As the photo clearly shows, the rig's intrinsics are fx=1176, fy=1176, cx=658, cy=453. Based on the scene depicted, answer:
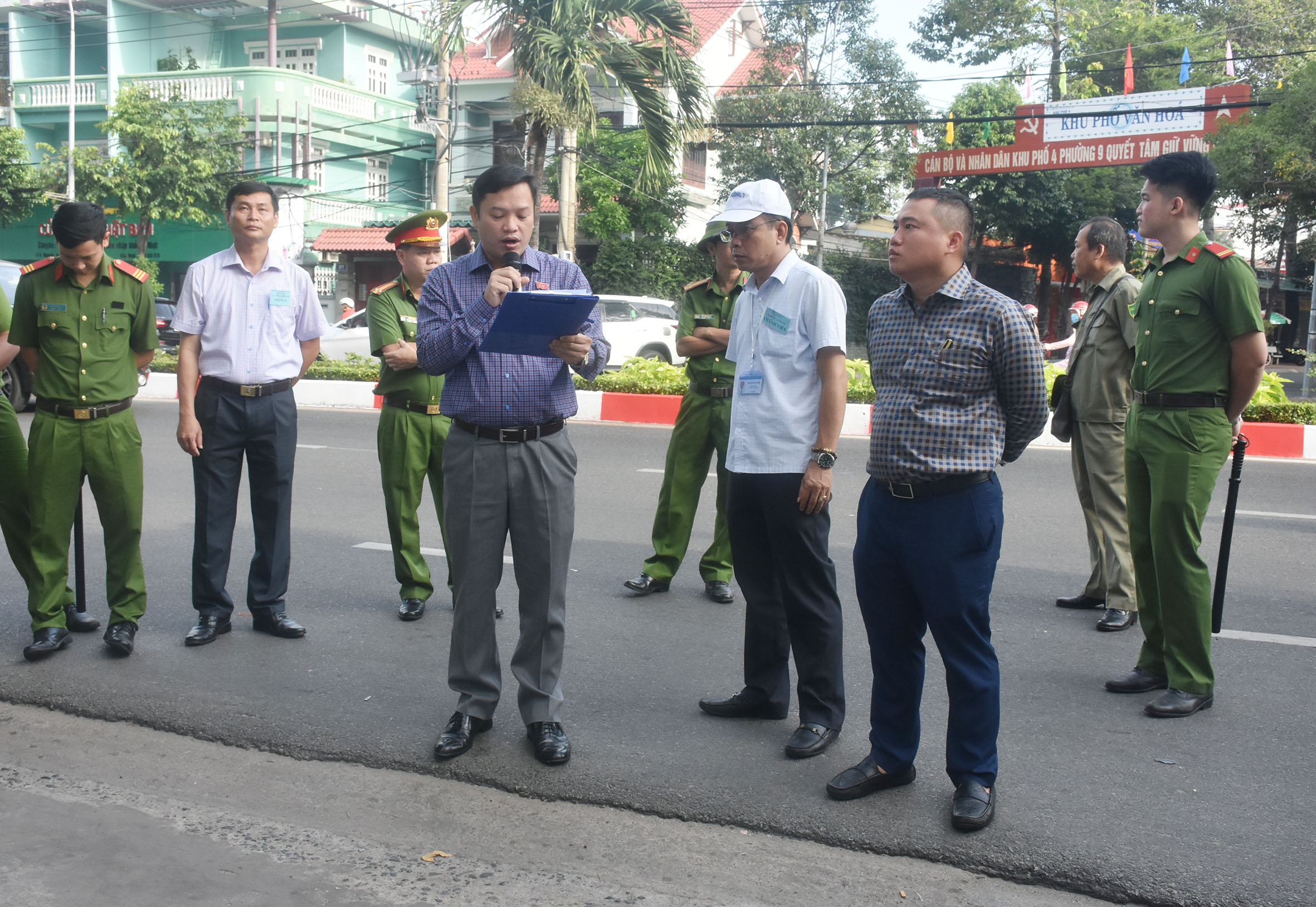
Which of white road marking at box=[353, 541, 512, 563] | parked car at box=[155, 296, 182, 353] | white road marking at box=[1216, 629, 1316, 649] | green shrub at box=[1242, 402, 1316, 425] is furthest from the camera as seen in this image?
parked car at box=[155, 296, 182, 353]

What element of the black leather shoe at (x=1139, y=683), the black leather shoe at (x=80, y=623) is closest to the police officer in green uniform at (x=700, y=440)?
the black leather shoe at (x=1139, y=683)

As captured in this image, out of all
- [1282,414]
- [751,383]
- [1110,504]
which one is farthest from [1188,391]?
[1282,414]

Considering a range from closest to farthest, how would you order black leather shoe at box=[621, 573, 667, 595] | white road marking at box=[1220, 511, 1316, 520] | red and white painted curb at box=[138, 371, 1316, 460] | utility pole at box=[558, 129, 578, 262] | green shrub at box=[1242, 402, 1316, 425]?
1. black leather shoe at box=[621, 573, 667, 595]
2. white road marking at box=[1220, 511, 1316, 520]
3. red and white painted curb at box=[138, 371, 1316, 460]
4. green shrub at box=[1242, 402, 1316, 425]
5. utility pole at box=[558, 129, 578, 262]

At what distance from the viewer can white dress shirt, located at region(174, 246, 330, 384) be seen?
522 cm

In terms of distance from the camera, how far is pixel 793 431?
159 inches

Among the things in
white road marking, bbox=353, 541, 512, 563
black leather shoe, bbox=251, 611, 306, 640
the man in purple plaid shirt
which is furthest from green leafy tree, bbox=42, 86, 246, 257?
the man in purple plaid shirt

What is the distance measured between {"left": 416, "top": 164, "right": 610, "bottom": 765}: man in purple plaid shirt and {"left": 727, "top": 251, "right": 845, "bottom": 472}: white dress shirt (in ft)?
1.85

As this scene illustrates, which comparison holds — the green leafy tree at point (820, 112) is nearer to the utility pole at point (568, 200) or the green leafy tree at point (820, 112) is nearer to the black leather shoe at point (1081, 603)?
the utility pole at point (568, 200)

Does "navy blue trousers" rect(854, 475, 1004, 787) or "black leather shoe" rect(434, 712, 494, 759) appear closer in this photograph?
"navy blue trousers" rect(854, 475, 1004, 787)

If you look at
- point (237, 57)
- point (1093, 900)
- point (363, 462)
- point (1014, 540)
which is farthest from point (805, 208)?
point (1093, 900)

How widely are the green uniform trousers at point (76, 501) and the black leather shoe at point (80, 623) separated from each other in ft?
0.78

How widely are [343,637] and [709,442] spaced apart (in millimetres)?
2092

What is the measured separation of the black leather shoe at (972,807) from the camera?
3.40 metres

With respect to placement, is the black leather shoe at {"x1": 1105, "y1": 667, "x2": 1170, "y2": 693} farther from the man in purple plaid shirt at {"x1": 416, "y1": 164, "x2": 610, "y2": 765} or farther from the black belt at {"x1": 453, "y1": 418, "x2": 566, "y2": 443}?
the black belt at {"x1": 453, "y1": 418, "x2": 566, "y2": 443}
